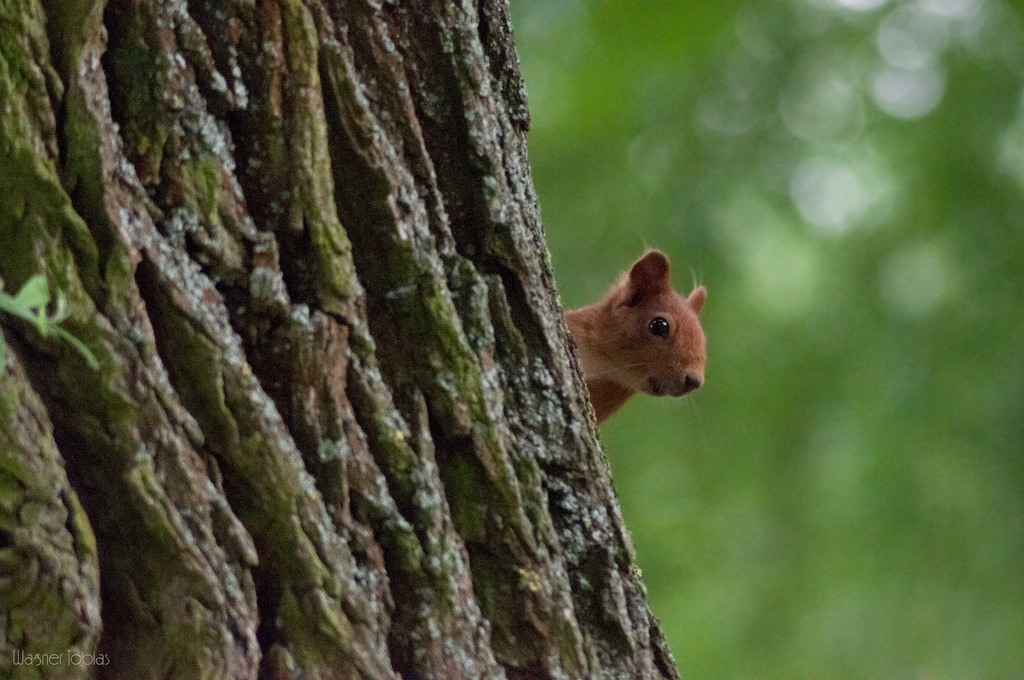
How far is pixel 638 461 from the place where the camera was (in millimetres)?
5789

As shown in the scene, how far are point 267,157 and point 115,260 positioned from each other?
0.22 meters

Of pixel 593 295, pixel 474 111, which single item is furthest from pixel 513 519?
pixel 593 295

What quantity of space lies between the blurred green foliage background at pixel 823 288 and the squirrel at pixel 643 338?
1.53 meters

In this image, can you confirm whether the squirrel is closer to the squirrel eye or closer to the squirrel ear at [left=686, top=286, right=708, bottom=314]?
the squirrel eye

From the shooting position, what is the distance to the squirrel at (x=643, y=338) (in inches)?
Answer: 142

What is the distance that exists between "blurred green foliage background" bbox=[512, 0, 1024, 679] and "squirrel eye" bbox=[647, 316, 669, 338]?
1636 mm

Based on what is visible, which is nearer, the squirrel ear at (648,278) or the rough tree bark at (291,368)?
the rough tree bark at (291,368)

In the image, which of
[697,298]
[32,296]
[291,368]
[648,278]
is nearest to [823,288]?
[697,298]

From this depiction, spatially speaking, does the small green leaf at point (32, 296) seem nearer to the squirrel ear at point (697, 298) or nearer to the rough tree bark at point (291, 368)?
the rough tree bark at point (291, 368)

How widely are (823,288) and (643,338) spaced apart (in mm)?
2253

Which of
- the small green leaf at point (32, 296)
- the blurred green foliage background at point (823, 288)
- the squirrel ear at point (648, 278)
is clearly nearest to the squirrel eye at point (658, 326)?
the squirrel ear at point (648, 278)

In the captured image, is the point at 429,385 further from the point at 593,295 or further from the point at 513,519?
the point at 593,295

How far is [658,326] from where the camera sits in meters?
3.59

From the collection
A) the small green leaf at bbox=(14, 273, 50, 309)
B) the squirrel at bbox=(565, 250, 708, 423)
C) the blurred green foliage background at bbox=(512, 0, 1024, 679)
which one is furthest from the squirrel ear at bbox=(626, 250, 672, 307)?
the small green leaf at bbox=(14, 273, 50, 309)
